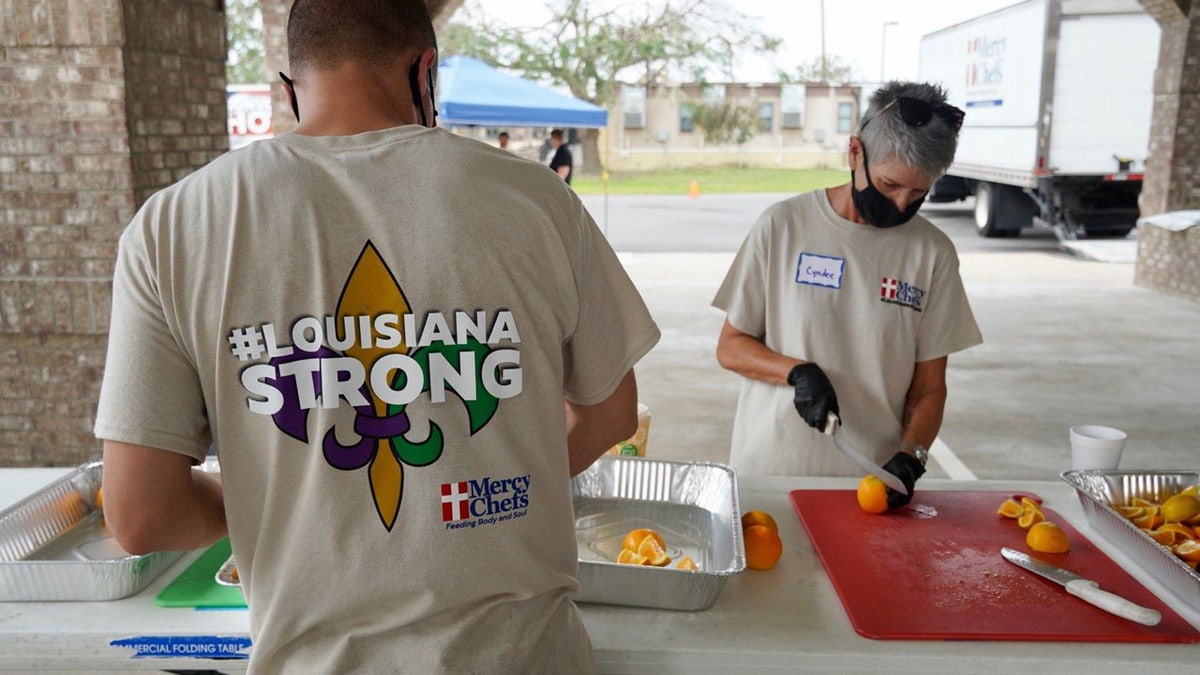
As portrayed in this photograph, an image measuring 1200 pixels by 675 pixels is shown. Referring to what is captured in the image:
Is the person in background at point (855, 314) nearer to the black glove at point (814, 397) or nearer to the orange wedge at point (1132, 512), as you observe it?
the black glove at point (814, 397)

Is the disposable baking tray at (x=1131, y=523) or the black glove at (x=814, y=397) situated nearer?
the disposable baking tray at (x=1131, y=523)

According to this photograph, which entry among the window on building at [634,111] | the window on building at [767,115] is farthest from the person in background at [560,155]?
the window on building at [767,115]

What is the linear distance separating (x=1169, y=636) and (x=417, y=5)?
150 centimetres

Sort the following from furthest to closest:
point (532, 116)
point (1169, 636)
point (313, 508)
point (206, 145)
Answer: point (532, 116), point (206, 145), point (1169, 636), point (313, 508)

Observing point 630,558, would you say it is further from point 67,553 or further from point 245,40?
point 245,40

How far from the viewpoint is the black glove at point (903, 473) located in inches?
83.3

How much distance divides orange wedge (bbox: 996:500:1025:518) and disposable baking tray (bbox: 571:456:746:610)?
575 millimetres

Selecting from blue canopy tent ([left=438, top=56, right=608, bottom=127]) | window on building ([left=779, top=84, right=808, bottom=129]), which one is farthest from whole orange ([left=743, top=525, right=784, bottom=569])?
window on building ([left=779, top=84, right=808, bottom=129])

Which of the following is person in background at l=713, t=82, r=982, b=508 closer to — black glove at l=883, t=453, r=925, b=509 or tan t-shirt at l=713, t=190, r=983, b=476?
tan t-shirt at l=713, t=190, r=983, b=476

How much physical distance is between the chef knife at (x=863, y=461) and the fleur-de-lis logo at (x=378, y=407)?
48.3 inches

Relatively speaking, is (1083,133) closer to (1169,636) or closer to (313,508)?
(1169,636)

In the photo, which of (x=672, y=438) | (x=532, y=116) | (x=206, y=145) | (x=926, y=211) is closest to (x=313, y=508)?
(x=206, y=145)

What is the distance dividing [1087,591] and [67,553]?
188 cm

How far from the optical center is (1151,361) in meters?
7.29
